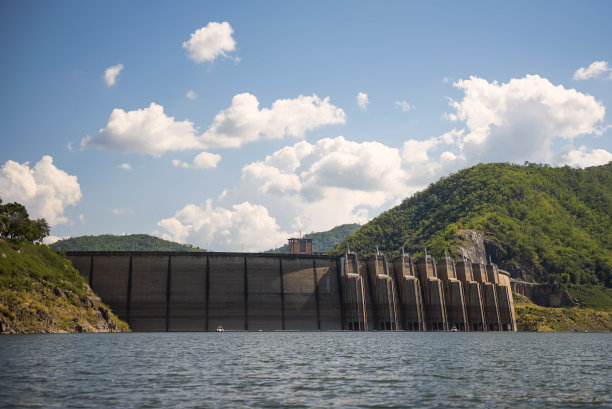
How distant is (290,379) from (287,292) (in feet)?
246

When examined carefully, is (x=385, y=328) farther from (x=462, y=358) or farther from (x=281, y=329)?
(x=462, y=358)

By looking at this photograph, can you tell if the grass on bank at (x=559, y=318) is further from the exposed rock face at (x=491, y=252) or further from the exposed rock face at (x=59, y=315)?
the exposed rock face at (x=59, y=315)

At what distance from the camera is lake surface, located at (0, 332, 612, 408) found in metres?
25.7

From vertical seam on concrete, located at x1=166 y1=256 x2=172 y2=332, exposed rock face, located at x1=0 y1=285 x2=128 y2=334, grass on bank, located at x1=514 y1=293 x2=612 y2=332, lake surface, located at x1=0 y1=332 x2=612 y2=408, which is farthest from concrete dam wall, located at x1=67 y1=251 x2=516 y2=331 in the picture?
lake surface, located at x1=0 y1=332 x2=612 y2=408

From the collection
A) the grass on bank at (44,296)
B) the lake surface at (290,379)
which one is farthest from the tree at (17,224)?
the lake surface at (290,379)

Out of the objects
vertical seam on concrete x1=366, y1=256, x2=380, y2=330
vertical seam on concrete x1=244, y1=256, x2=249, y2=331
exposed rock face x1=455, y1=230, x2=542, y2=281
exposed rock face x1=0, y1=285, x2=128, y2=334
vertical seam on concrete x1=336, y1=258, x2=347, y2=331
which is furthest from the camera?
exposed rock face x1=455, y1=230, x2=542, y2=281

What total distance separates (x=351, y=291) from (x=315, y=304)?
758 cm

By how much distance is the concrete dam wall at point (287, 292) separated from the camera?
331 feet

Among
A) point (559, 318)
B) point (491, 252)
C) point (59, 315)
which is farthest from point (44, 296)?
point (491, 252)

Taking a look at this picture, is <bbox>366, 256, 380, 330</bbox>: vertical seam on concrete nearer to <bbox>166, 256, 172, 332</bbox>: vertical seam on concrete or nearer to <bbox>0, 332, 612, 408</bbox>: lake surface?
<bbox>166, 256, 172, 332</bbox>: vertical seam on concrete

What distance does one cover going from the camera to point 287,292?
355ft

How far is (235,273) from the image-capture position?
106125 millimetres

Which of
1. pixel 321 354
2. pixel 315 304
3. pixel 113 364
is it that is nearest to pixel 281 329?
pixel 315 304

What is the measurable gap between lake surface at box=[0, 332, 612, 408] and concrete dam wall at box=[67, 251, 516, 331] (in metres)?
48.7
